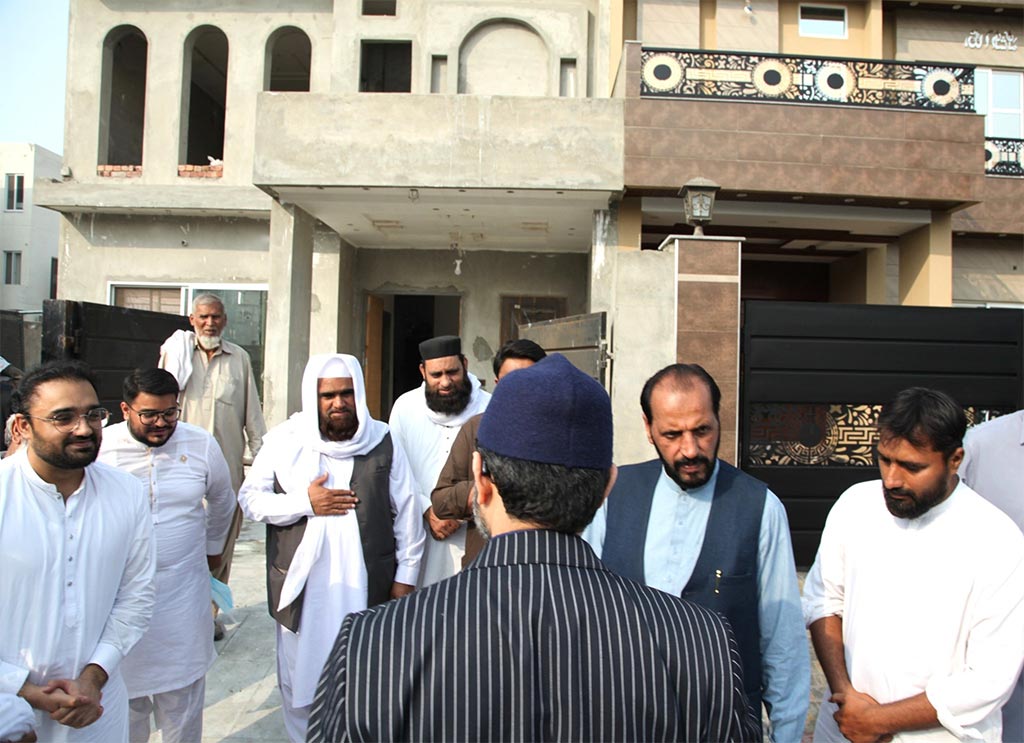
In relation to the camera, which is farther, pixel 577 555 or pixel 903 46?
pixel 903 46

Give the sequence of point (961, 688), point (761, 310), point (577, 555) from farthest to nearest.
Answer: point (761, 310) → point (961, 688) → point (577, 555)

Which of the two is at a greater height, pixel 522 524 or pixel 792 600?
pixel 522 524

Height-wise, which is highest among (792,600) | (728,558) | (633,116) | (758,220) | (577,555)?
(633,116)

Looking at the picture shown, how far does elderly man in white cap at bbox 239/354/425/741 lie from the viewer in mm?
2811

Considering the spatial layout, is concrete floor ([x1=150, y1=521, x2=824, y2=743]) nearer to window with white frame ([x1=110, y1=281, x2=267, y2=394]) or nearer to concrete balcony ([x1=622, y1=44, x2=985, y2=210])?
concrete balcony ([x1=622, y1=44, x2=985, y2=210])

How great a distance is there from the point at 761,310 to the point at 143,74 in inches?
493

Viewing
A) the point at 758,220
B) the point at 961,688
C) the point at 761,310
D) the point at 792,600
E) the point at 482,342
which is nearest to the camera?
the point at 961,688

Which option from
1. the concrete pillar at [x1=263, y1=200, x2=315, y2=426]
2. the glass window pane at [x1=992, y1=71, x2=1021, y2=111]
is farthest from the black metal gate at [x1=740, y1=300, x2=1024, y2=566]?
the glass window pane at [x1=992, y1=71, x2=1021, y2=111]

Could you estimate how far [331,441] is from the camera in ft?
9.63

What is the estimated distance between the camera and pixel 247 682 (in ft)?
12.4

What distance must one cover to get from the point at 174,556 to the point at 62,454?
3.09ft

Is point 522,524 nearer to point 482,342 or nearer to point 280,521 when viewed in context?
point 280,521

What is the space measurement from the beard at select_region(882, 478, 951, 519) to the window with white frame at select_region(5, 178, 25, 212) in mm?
33331

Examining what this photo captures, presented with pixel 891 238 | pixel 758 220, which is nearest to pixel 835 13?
pixel 891 238
